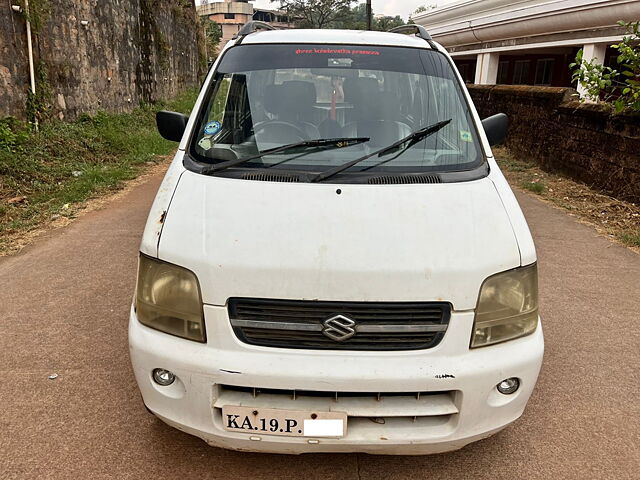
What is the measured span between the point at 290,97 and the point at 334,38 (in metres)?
0.60

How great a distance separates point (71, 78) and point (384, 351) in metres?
9.86

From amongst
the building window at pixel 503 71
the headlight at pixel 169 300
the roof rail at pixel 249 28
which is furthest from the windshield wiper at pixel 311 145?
the building window at pixel 503 71

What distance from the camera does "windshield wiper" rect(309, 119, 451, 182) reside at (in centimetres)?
255

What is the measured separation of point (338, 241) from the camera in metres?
2.17

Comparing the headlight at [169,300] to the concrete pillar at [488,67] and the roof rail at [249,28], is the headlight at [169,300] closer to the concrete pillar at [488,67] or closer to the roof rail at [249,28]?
the roof rail at [249,28]

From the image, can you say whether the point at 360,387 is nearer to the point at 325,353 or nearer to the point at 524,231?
the point at 325,353

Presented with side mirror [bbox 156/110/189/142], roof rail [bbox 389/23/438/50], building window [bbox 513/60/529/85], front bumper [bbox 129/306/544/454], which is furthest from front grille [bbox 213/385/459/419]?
building window [bbox 513/60/529/85]

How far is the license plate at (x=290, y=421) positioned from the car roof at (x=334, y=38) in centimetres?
231

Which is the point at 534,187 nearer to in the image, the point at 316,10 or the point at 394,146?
the point at 394,146

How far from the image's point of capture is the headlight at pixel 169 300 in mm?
2135

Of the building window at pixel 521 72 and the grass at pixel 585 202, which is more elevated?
the building window at pixel 521 72

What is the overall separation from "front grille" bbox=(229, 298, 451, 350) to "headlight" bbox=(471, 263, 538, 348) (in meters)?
0.15

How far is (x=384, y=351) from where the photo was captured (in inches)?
82.7

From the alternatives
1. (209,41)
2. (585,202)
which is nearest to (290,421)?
(585,202)
